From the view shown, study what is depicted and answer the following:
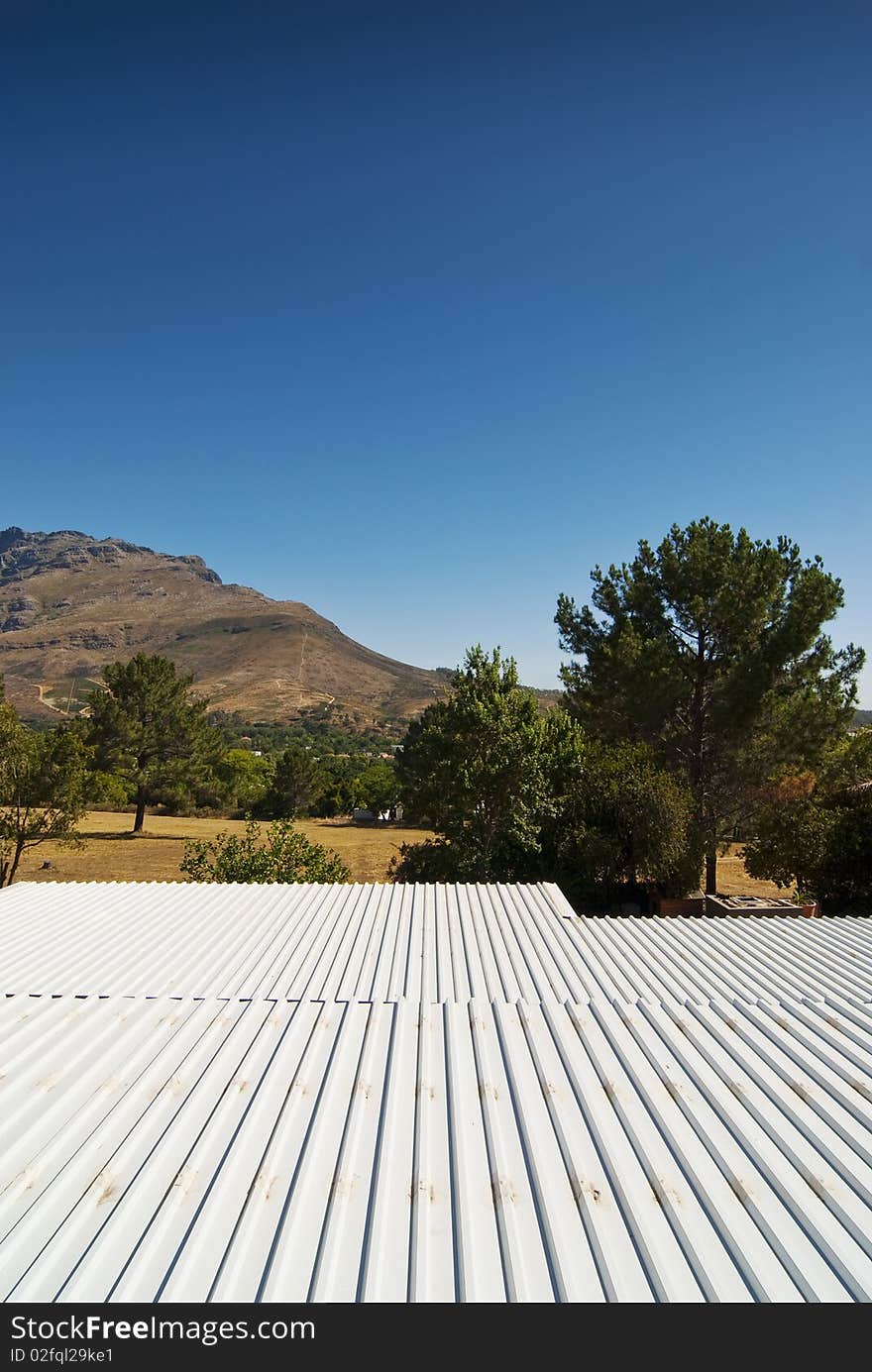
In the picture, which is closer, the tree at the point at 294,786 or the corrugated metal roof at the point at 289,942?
the corrugated metal roof at the point at 289,942

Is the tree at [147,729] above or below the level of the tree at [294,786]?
above

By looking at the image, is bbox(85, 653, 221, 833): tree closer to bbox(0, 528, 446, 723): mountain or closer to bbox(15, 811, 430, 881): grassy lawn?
bbox(15, 811, 430, 881): grassy lawn

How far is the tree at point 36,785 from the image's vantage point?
55.4ft

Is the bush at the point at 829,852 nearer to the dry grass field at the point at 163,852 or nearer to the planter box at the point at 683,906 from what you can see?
the planter box at the point at 683,906

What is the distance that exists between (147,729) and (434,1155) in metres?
28.6

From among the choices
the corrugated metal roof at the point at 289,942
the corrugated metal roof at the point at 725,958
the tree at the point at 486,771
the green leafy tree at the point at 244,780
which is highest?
the tree at the point at 486,771

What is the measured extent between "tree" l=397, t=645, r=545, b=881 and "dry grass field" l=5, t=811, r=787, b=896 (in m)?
6.35

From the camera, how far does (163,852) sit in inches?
987

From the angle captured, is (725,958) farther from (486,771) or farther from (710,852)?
(710,852)

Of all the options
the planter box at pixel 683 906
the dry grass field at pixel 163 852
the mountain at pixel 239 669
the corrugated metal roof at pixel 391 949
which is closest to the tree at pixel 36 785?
the dry grass field at pixel 163 852

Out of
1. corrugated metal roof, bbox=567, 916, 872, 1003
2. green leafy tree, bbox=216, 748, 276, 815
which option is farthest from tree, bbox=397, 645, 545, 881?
green leafy tree, bbox=216, 748, 276, 815

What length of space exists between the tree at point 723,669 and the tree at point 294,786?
26.9 metres

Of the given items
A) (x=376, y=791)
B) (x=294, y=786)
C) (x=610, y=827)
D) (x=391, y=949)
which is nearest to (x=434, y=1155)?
(x=391, y=949)

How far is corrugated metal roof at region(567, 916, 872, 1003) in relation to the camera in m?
5.62
